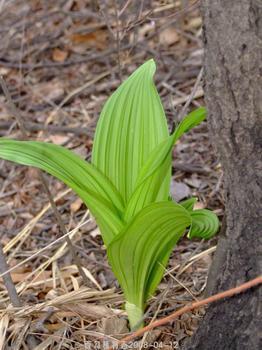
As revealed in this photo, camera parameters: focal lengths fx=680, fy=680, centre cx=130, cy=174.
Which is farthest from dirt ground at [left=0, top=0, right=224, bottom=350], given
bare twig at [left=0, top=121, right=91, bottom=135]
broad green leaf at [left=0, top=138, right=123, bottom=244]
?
broad green leaf at [left=0, top=138, right=123, bottom=244]

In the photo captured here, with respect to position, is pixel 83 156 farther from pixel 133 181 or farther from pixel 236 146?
pixel 236 146

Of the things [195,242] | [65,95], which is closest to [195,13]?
[65,95]

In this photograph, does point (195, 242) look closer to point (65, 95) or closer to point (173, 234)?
point (173, 234)

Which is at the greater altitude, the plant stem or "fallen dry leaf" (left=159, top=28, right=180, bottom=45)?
"fallen dry leaf" (left=159, top=28, right=180, bottom=45)

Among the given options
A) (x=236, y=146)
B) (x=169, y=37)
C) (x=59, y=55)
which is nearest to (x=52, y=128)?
(x=59, y=55)

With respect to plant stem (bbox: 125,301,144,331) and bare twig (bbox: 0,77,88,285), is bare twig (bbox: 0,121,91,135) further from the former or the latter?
plant stem (bbox: 125,301,144,331)

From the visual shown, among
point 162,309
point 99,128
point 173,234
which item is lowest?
point 162,309
